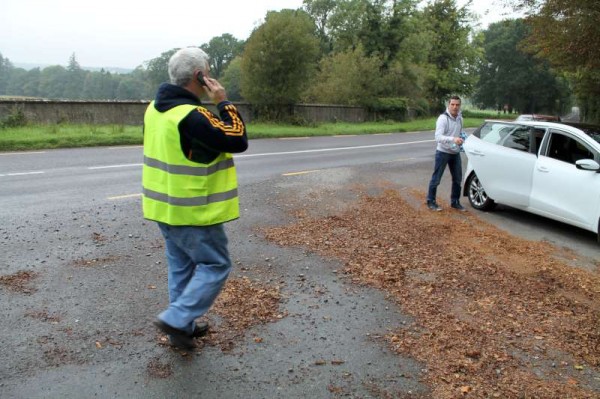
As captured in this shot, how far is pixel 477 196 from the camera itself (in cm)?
884

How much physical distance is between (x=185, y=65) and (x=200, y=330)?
1.92 m

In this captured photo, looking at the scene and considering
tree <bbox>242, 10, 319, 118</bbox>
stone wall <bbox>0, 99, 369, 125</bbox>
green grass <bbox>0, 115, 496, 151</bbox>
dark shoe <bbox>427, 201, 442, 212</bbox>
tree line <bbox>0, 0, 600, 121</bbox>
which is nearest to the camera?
dark shoe <bbox>427, 201, 442, 212</bbox>

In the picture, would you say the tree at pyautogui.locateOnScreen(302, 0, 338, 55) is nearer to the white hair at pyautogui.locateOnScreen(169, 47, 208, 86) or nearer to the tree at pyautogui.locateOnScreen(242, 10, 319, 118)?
the tree at pyautogui.locateOnScreen(242, 10, 319, 118)

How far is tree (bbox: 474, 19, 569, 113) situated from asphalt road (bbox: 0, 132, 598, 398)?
85.4 m

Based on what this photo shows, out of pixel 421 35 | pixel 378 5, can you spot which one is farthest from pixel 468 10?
pixel 378 5

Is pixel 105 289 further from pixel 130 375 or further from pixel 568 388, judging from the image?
pixel 568 388

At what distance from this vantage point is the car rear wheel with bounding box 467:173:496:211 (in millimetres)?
8617

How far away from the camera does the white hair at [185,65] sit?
3148 mm

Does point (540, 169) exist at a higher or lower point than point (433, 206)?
higher

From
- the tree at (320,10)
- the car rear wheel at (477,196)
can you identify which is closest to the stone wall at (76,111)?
the car rear wheel at (477,196)

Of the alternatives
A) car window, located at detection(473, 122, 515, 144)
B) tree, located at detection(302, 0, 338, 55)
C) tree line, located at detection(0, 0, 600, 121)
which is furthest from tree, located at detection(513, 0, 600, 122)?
tree, located at detection(302, 0, 338, 55)

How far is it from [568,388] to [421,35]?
51967mm

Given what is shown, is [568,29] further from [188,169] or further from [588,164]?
[188,169]

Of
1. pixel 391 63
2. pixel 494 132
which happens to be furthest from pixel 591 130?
pixel 391 63
